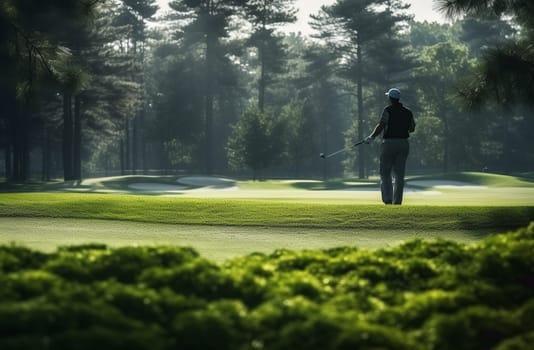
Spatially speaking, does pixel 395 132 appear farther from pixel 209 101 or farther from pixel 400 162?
pixel 209 101

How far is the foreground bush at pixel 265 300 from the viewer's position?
Result: 13.6ft

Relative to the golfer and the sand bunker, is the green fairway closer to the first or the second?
the golfer

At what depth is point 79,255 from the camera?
224 inches

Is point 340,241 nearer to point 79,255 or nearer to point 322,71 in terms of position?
point 79,255

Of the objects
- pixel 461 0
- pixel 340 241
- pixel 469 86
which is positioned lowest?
pixel 340 241

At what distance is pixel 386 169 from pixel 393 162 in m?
0.20

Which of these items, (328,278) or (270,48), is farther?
(270,48)

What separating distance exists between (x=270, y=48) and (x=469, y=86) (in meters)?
55.2

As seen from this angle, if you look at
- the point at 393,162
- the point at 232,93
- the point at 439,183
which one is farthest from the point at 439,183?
the point at 232,93

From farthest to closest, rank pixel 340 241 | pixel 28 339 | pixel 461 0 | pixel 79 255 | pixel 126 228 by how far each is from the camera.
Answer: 1. pixel 461 0
2. pixel 126 228
3. pixel 340 241
4. pixel 79 255
5. pixel 28 339

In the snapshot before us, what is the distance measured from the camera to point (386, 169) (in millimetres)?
14570

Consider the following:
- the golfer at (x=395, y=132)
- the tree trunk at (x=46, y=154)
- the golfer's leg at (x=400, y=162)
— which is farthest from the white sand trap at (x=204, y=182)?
the golfer at (x=395, y=132)

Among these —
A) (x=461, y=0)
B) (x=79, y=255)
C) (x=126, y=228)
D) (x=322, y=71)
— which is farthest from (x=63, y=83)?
(x=322, y=71)

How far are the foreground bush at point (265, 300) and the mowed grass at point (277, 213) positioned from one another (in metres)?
5.19
